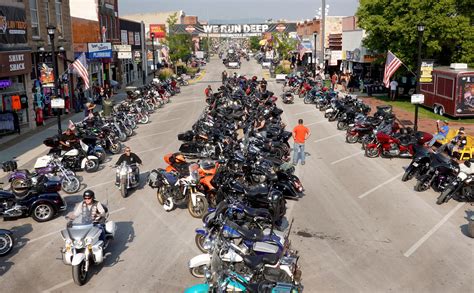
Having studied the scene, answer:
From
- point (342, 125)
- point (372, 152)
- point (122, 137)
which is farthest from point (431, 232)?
point (122, 137)

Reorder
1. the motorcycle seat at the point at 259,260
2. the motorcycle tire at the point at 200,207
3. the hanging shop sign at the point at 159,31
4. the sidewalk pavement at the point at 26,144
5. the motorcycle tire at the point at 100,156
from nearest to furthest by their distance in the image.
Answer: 1. the motorcycle seat at the point at 259,260
2. the motorcycle tire at the point at 200,207
3. the motorcycle tire at the point at 100,156
4. the sidewalk pavement at the point at 26,144
5. the hanging shop sign at the point at 159,31

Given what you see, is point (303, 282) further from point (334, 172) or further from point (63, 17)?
point (63, 17)

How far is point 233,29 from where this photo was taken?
75.2 meters

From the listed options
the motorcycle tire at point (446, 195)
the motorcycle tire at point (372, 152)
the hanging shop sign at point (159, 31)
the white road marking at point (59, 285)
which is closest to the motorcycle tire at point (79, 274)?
the white road marking at point (59, 285)

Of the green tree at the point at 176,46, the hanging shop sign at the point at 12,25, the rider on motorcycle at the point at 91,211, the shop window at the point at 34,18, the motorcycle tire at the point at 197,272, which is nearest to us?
the motorcycle tire at the point at 197,272

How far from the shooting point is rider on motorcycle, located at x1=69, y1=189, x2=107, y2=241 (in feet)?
33.3

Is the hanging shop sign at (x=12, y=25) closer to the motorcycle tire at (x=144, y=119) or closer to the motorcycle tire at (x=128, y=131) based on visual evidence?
the motorcycle tire at (x=128, y=131)

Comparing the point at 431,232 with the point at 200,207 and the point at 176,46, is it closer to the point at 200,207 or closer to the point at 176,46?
the point at 200,207

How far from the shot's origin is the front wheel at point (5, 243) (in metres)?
10.8

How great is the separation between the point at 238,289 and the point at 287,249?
188cm

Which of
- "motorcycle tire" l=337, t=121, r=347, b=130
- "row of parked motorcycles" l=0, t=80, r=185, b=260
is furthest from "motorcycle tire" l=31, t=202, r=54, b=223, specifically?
"motorcycle tire" l=337, t=121, r=347, b=130

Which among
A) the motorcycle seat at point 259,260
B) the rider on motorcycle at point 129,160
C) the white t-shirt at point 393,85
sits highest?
the white t-shirt at point 393,85

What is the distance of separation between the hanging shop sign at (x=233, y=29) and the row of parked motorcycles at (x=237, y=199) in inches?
1908

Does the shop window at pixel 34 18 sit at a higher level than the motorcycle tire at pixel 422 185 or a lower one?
higher
